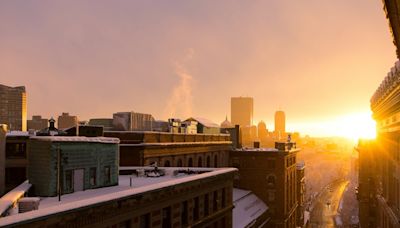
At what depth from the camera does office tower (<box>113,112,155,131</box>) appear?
55812 millimetres

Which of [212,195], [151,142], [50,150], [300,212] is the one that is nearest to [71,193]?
[50,150]

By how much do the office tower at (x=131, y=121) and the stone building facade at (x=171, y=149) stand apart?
6799 millimetres

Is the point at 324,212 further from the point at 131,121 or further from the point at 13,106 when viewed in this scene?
the point at 13,106

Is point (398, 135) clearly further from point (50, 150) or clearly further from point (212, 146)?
point (212, 146)

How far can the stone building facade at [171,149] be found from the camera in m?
44.6

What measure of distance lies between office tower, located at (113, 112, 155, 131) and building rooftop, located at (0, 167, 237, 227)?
19.5 metres

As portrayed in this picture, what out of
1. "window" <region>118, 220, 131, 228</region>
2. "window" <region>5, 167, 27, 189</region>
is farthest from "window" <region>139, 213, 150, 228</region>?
"window" <region>5, 167, 27, 189</region>

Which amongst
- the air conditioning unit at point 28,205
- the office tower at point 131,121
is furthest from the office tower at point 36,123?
the air conditioning unit at point 28,205

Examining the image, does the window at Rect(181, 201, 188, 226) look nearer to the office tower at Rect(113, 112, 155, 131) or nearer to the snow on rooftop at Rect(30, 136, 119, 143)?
the snow on rooftop at Rect(30, 136, 119, 143)

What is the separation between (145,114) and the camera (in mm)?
63594

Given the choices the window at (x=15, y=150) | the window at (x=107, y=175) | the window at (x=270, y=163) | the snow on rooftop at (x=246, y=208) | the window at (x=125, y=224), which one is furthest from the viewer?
the window at (x=270, y=163)

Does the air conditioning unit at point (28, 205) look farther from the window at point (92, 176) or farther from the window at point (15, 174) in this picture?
the window at point (15, 174)

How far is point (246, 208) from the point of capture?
211 ft

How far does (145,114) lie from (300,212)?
52.1 metres
